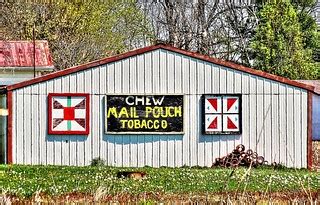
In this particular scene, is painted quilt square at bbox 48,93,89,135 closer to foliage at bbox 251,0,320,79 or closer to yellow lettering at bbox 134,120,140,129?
yellow lettering at bbox 134,120,140,129

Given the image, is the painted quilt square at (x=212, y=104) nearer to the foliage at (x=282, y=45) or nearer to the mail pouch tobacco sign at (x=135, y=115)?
the mail pouch tobacco sign at (x=135, y=115)

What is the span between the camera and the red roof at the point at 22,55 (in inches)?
1330

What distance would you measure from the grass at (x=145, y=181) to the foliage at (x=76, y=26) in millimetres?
20617

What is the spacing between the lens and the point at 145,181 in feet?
59.5

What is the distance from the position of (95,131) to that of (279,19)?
76.9 ft

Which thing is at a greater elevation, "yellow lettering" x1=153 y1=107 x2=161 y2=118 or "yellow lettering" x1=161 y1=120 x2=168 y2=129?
"yellow lettering" x1=153 y1=107 x2=161 y2=118

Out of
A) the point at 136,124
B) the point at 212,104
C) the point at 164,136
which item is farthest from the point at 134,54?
the point at 212,104

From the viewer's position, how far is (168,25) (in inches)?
2060

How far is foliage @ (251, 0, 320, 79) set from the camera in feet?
144

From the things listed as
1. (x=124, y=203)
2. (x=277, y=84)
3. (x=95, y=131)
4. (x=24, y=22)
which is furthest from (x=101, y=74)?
(x=24, y=22)

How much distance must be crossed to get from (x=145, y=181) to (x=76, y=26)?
28.4m

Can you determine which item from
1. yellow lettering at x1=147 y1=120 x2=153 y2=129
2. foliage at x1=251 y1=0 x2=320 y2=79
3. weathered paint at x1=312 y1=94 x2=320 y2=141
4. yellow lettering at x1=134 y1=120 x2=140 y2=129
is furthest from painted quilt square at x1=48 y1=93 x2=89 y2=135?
foliage at x1=251 y1=0 x2=320 y2=79

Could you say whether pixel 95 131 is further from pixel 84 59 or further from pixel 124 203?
pixel 84 59

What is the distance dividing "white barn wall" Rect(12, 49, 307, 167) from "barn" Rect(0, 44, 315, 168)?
0.03 m
